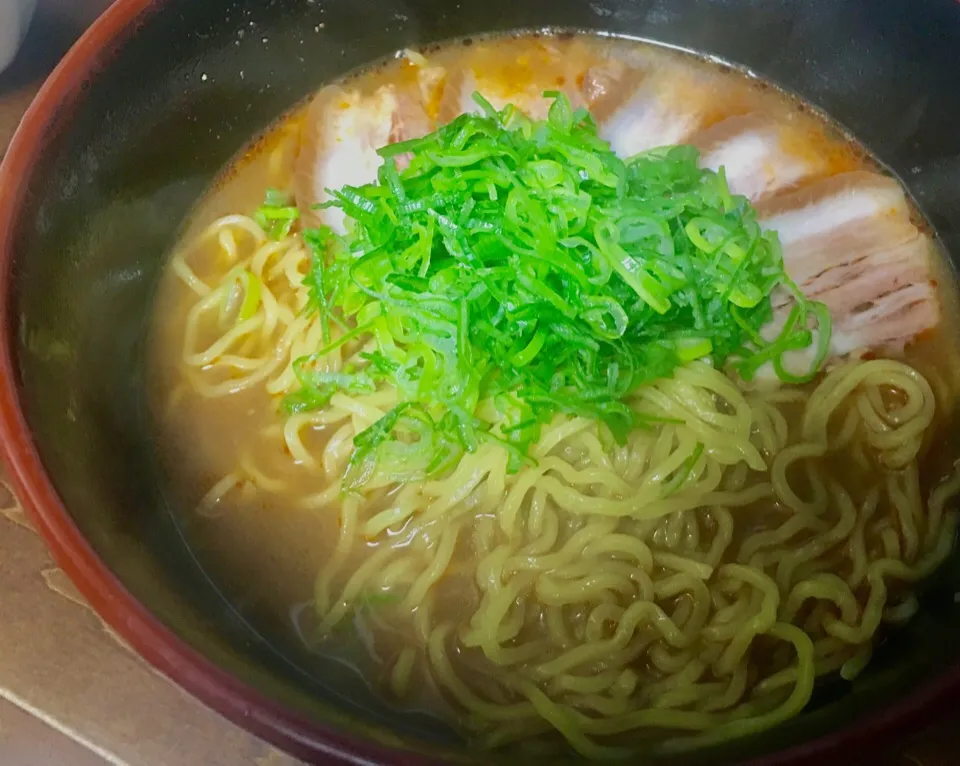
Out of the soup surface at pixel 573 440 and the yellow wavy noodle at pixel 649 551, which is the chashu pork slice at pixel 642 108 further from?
the yellow wavy noodle at pixel 649 551

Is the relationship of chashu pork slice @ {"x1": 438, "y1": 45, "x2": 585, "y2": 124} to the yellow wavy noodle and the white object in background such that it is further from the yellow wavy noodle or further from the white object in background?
the white object in background

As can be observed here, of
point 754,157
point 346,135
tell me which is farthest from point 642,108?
point 346,135

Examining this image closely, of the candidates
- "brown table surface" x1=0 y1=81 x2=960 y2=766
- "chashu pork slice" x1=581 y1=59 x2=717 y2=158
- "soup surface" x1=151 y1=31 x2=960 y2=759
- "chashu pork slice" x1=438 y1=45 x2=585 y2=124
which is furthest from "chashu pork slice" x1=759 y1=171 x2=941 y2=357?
"brown table surface" x1=0 y1=81 x2=960 y2=766

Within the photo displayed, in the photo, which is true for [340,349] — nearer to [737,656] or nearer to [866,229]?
[737,656]

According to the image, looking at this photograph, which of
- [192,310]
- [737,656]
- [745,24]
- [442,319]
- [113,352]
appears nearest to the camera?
[737,656]

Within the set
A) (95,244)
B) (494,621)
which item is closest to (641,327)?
(494,621)

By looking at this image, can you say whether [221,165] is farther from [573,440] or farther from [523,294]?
[573,440]

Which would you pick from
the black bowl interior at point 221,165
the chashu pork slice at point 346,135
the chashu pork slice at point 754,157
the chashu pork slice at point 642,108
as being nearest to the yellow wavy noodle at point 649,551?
the black bowl interior at point 221,165
